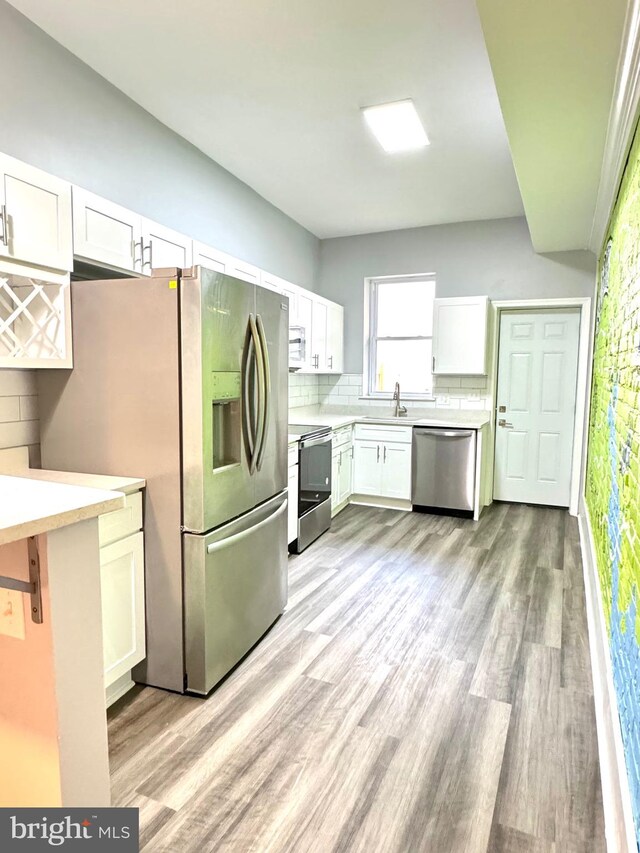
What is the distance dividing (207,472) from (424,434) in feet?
10.3

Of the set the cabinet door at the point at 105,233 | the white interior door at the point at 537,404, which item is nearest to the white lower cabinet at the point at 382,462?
the white interior door at the point at 537,404

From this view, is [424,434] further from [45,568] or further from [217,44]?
[45,568]

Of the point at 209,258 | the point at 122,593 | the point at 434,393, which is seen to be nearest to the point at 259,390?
the point at 122,593

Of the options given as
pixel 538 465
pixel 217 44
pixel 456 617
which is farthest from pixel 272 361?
pixel 538 465

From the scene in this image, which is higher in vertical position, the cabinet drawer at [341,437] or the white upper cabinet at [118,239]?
the white upper cabinet at [118,239]

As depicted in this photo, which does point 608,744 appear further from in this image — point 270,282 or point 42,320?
point 270,282

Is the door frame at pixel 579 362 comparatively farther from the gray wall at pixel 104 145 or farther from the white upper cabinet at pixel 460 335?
the gray wall at pixel 104 145

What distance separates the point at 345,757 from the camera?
6.05ft

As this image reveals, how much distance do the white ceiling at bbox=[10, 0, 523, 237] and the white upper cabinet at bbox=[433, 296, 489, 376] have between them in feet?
3.84

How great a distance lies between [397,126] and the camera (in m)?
3.18

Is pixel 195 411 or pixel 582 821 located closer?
pixel 582 821

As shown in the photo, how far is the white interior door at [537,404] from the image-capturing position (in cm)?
500

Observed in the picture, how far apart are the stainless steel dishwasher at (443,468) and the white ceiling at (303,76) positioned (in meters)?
2.20

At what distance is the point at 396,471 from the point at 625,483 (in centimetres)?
317
